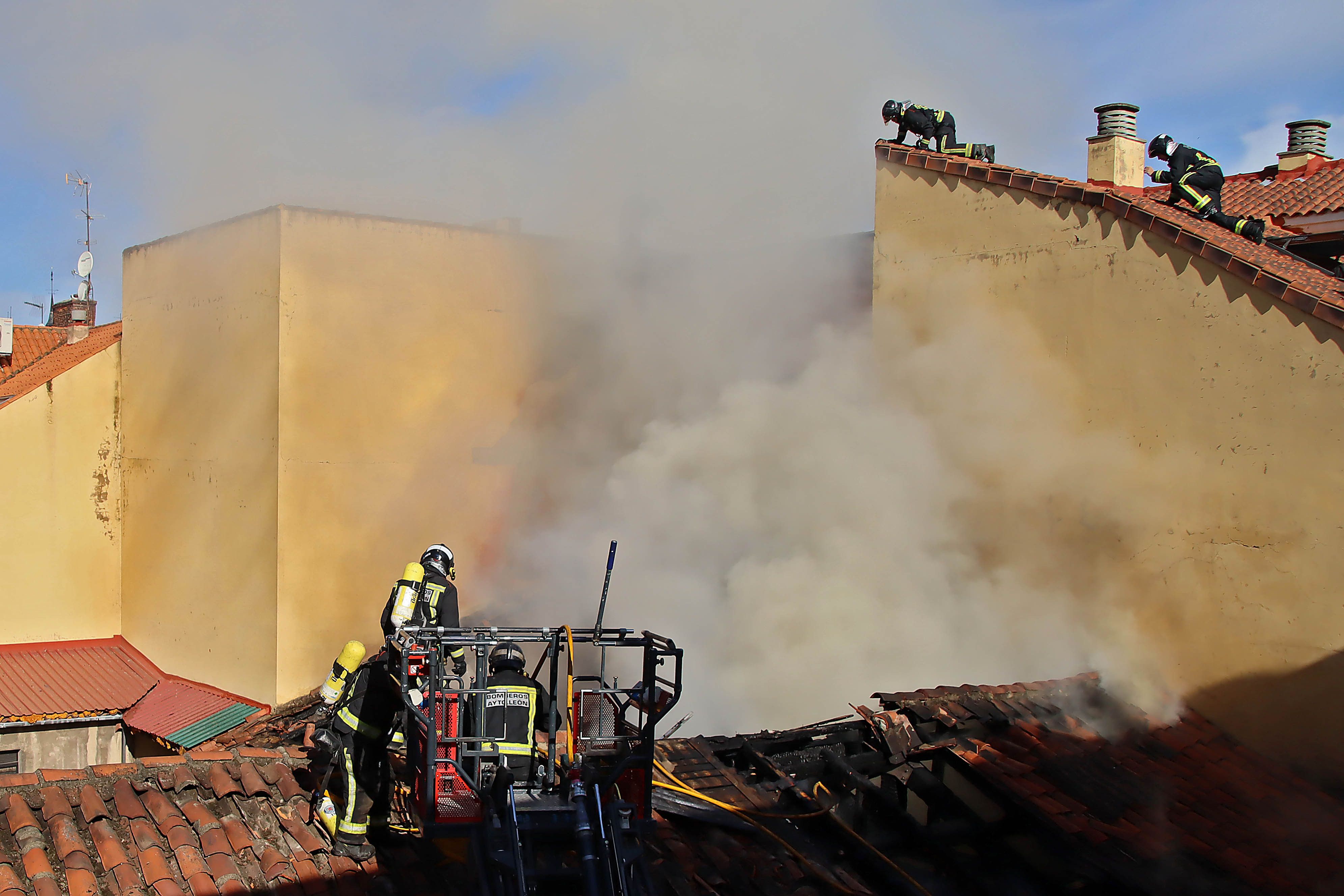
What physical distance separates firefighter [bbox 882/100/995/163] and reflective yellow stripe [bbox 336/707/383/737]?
25.0 ft

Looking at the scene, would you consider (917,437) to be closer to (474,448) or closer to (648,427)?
(648,427)

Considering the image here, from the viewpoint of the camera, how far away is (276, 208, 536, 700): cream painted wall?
1152 centimetres

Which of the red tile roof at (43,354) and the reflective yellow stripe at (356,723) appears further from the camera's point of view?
the red tile roof at (43,354)

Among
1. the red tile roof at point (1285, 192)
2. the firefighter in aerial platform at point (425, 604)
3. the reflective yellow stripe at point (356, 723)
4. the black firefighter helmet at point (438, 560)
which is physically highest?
the red tile roof at point (1285, 192)

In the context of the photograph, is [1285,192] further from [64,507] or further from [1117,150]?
[64,507]

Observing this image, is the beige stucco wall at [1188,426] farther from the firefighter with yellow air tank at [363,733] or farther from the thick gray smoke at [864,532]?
the firefighter with yellow air tank at [363,733]

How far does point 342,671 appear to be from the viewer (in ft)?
16.8

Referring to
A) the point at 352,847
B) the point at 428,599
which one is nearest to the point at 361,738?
the point at 352,847

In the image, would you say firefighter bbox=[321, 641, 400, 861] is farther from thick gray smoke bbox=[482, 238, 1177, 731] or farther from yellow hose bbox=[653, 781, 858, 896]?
thick gray smoke bbox=[482, 238, 1177, 731]

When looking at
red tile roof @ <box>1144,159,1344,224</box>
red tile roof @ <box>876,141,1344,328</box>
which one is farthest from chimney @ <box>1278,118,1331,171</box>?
red tile roof @ <box>876,141,1344,328</box>

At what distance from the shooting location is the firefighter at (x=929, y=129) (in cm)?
1050

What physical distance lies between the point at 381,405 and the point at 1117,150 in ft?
26.9

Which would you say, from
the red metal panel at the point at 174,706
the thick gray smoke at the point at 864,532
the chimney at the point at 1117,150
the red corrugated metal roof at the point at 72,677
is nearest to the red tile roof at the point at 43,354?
the red corrugated metal roof at the point at 72,677

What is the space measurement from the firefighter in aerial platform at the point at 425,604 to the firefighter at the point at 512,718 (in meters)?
0.18
